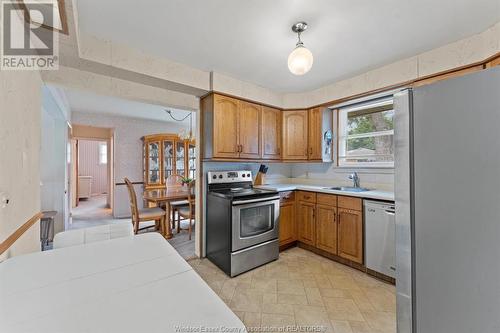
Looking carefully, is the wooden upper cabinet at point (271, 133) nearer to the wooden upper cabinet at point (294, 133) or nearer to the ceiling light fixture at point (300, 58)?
the wooden upper cabinet at point (294, 133)

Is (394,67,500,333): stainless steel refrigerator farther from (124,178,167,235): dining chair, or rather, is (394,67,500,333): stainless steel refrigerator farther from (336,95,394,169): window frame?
(124,178,167,235): dining chair

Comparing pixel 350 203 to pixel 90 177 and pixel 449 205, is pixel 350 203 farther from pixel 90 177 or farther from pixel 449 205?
pixel 90 177

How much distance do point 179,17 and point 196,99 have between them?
4.23 feet

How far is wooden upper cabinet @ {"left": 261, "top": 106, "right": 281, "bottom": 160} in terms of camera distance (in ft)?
10.4

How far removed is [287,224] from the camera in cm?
305

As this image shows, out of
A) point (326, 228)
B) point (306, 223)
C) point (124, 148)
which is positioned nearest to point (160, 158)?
point (124, 148)

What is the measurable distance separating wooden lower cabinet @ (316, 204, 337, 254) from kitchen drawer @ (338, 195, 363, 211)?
0.13 metres

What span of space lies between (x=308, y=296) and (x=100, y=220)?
4888 mm

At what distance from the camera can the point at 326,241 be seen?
2.79m

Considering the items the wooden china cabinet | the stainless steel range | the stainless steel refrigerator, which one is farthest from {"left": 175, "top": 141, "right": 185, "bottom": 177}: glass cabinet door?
the stainless steel refrigerator

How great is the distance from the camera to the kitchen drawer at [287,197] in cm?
297

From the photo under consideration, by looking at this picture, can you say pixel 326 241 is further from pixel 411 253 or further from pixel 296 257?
pixel 411 253

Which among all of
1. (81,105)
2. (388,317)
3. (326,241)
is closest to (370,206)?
(326,241)

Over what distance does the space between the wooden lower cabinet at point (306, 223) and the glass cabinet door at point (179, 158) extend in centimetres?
352
